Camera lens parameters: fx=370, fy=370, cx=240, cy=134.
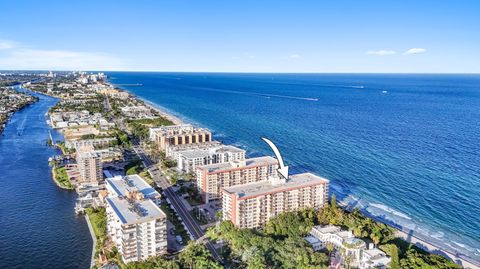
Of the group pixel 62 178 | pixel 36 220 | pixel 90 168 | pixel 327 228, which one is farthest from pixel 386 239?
pixel 62 178

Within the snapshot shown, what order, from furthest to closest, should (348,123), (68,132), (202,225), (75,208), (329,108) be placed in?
1. (329,108)
2. (348,123)
3. (68,132)
4. (75,208)
5. (202,225)

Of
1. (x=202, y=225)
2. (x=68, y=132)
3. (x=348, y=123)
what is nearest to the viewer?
(x=202, y=225)

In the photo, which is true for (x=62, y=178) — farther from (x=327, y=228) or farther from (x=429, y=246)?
(x=429, y=246)

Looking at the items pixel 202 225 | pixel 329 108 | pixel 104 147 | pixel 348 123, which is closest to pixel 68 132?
pixel 104 147

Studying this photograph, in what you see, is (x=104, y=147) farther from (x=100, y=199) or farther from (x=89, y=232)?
(x=89, y=232)

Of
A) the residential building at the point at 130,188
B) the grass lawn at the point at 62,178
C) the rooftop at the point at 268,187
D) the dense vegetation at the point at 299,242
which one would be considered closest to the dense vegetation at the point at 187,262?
the dense vegetation at the point at 299,242

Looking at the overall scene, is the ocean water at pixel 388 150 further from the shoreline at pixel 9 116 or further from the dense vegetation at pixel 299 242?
the shoreline at pixel 9 116
